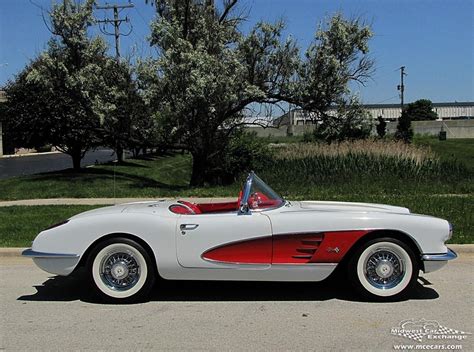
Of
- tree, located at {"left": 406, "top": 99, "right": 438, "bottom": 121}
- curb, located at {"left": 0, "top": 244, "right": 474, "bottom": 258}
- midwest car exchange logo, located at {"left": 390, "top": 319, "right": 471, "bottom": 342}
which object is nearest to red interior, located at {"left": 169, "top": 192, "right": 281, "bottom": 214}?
midwest car exchange logo, located at {"left": 390, "top": 319, "right": 471, "bottom": 342}

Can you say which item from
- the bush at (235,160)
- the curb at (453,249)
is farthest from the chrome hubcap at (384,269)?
the bush at (235,160)

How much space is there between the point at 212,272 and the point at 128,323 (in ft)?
3.07

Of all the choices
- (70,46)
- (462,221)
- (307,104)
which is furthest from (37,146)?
(462,221)

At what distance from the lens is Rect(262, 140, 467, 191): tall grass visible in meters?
16.1

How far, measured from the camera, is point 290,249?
5270 mm

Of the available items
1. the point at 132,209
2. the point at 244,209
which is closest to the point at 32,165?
the point at 132,209

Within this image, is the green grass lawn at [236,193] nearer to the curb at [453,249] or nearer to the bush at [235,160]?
the curb at [453,249]

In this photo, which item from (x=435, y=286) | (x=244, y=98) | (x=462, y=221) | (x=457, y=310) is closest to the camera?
(x=457, y=310)

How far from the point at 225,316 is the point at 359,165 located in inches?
499

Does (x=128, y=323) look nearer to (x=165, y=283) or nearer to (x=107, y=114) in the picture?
(x=165, y=283)

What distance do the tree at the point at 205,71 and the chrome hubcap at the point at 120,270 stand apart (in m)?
10.1

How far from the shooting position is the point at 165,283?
6117mm

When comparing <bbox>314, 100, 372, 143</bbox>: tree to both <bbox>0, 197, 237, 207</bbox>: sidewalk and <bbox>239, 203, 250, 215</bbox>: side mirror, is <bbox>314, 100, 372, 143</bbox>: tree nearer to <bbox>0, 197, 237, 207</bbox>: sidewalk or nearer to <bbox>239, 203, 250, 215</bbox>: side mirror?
<bbox>0, 197, 237, 207</bbox>: sidewalk

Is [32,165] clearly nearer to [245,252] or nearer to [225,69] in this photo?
[225,69]
